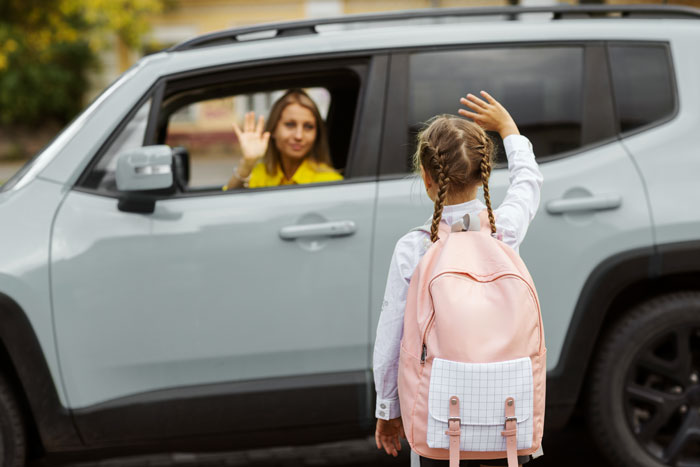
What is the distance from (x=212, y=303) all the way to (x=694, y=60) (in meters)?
2.01

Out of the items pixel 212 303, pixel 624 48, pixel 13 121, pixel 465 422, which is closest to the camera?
pixel 465 422

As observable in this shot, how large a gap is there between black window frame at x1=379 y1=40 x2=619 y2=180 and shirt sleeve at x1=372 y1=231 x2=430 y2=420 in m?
1.03

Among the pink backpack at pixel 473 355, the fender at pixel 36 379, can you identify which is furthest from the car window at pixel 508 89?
the fender at pixel 36 379

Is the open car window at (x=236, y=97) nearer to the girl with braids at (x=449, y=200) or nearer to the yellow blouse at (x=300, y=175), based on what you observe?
the yellow blouse at (x=300, y=175)

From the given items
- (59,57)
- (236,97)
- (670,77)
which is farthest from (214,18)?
(670,77)

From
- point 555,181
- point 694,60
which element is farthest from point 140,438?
point 694,60

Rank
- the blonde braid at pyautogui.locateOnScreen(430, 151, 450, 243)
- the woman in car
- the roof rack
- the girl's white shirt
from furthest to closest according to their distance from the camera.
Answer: the woman in car, the roof rack, the girl's white shirt, the blonde braid at pyautogui.locateOnScreen(430, 151, 450, 243)

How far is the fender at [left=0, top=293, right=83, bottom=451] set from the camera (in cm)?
278

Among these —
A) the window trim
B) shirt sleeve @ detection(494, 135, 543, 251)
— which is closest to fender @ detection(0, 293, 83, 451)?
shirt sleeve @ detection(494, 135, 543, 251)

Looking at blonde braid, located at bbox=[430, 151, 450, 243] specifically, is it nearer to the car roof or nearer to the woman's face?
the car roof

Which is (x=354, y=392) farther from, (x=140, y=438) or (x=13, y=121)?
(x=13, y=121)

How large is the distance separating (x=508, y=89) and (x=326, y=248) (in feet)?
3.01

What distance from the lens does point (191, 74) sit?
302 cm

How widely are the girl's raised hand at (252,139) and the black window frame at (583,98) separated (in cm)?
53
